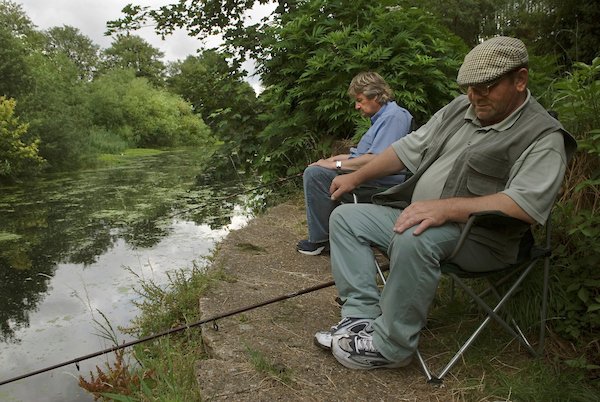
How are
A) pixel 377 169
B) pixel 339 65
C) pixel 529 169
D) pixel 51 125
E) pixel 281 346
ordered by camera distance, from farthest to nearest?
pixel 51 125 → pixel 339 65 → pixel 377 169 → pixel 281 346 → pixel 529 169

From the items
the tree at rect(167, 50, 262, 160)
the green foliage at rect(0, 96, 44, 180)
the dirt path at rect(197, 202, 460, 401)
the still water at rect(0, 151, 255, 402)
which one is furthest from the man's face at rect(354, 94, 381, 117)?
the green foliage at rect(0, 96, 44, 180)

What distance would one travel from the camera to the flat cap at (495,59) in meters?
1.72

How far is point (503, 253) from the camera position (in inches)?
71.7

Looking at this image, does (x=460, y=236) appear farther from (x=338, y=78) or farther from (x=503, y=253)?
(x=338, y=78)

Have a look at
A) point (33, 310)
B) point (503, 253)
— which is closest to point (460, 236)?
point (503, 253)

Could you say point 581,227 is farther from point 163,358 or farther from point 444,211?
point 163,358

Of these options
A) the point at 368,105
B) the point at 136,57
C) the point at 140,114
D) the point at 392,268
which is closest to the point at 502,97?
the point at 392,268

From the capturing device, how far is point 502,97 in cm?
A: 179

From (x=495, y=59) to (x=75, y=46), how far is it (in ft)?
186

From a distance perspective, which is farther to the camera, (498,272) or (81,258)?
(81,258)

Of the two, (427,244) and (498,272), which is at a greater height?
(427,244)

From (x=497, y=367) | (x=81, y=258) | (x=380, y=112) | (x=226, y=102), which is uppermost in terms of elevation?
(x=226, y=102)

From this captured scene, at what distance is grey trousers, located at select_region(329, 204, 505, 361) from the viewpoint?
172cm

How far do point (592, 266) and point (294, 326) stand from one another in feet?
4.46
